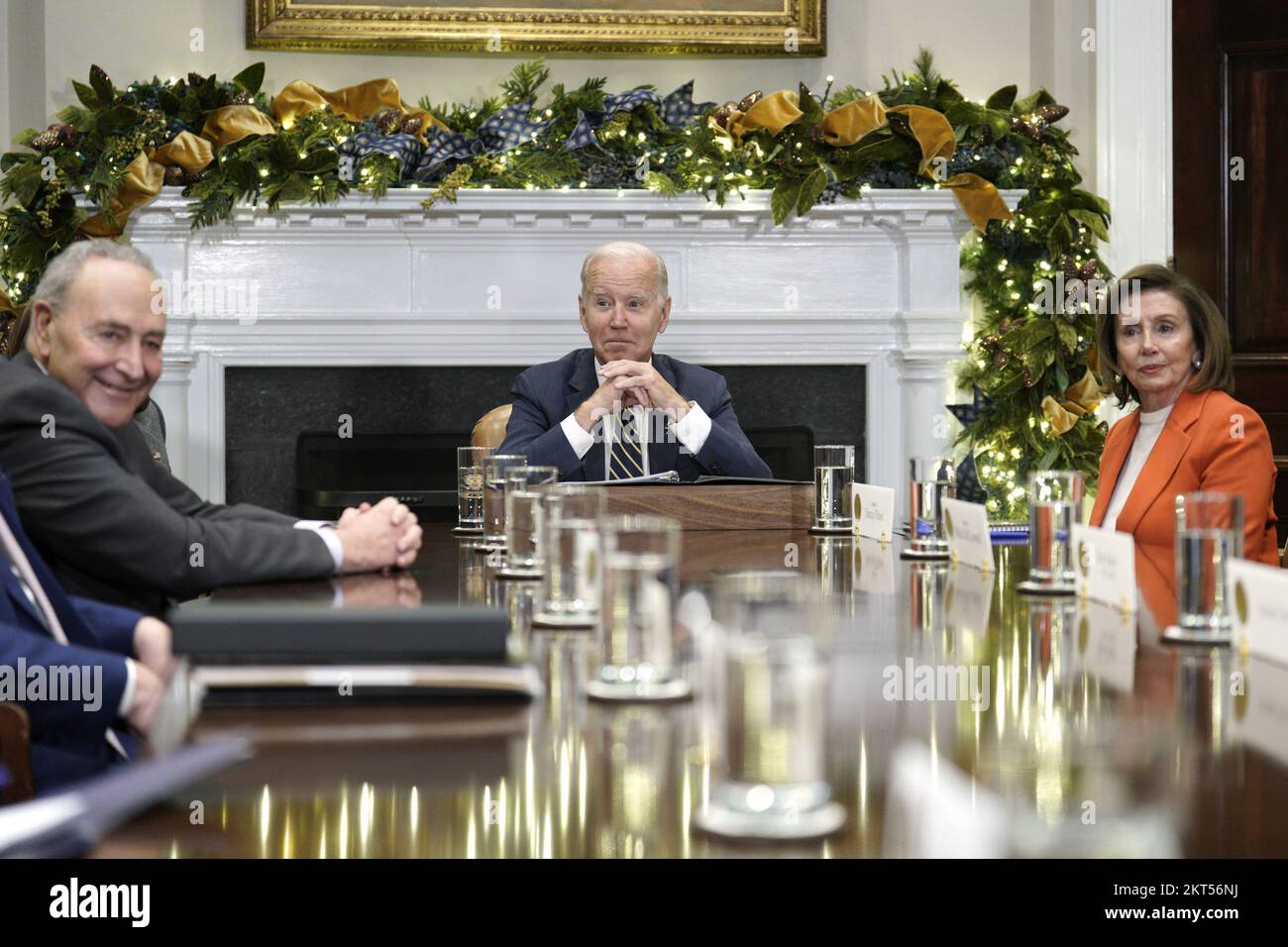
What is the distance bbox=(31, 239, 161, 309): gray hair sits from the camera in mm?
1738

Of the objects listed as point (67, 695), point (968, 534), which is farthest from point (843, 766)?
Result: point (968, 534)

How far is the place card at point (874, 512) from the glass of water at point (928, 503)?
0.61 feet

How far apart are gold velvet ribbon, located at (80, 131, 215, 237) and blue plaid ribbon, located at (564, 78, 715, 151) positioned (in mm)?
1089

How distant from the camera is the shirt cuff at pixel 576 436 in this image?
2.81 metres

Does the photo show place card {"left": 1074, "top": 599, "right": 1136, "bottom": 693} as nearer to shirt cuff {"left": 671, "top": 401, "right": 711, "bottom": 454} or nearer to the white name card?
the white name card

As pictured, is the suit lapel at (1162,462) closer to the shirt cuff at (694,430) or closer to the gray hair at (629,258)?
the shirt cuff at (694,430)

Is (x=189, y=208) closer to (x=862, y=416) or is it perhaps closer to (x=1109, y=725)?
(x=862, y=416)

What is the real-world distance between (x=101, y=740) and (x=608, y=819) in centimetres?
59

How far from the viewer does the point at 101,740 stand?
112cm

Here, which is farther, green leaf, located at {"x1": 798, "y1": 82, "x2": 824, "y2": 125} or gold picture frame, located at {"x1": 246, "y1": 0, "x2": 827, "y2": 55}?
gold picture frame, located at {"x1": 246, "y1": 0, "x2": 827, "y2": 55}

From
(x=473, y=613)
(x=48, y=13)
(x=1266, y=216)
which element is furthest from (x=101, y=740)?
Answer: (x=1266, y=216)

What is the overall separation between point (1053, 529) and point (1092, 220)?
3.03m

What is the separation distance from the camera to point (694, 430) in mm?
2822

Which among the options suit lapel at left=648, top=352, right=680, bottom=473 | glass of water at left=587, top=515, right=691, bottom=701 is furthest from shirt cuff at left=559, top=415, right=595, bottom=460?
glass of water at left=587, top=515, right=691, bottom=701
